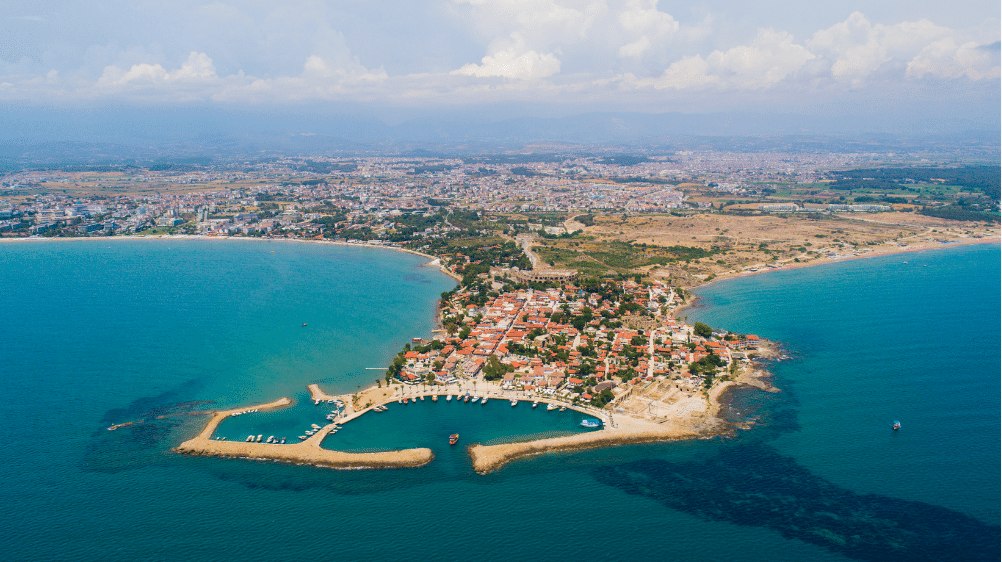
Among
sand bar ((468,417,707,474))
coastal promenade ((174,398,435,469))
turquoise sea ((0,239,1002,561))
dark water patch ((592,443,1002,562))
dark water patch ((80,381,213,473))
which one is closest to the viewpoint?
dark water patch ((592,443,1002,562))

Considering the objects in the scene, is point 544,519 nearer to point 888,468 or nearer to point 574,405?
point 574,405

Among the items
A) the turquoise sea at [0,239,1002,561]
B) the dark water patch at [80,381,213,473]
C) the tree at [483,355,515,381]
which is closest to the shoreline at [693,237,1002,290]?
the turquoise sea at [0,239,1002,561]

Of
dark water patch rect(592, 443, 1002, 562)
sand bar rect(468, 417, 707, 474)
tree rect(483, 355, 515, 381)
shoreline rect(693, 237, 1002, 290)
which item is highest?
shoreline rect(693, 237, 1002, 290)

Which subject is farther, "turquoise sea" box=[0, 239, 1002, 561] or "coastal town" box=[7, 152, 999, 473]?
"coastal town" box=[7, 152, 999, 473]

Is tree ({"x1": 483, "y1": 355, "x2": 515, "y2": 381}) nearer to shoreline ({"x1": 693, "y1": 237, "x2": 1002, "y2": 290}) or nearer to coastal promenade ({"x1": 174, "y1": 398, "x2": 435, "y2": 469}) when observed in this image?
coastal promenade ({"x1": 174, "y1": 398, "x2": 435, "y2": 469})

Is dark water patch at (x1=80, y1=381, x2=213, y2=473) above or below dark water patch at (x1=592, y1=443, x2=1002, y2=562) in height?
above

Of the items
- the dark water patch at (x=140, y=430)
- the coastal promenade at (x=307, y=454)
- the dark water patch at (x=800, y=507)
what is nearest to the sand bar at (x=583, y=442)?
the dark water patch at (x=800, y=507)

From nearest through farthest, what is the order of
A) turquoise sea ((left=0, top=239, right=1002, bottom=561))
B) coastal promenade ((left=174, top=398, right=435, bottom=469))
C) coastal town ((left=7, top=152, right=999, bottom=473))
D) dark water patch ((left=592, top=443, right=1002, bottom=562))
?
dark water patch ((left=592, top=443, right=1002, bottom=562)), turquoise sea ((left=0, top=239, right=1002, bottom=561)), coastal promenade ((left=174, top=398, right=435, bottom=469)), coastal town ((left=7, top=152, right=999, bottom=473))
